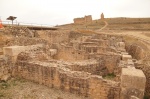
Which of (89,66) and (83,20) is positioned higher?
(83,20)

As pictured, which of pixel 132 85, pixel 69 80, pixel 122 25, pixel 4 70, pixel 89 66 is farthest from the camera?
pixel 122 25

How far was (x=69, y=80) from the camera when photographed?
7.01 m

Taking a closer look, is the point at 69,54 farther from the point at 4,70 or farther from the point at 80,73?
the point at 80,73

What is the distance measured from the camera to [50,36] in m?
22.6

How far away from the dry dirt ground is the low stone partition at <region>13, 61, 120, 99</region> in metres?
0.28

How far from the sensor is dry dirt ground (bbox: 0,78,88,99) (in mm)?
6685

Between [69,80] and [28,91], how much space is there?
6.60 ft

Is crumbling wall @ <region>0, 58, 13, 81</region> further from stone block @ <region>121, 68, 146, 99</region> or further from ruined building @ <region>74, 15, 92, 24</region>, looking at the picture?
ruined building @ <region>74, 15, 92, 24</region>

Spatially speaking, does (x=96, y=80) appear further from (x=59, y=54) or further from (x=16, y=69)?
(x=59, y=54)

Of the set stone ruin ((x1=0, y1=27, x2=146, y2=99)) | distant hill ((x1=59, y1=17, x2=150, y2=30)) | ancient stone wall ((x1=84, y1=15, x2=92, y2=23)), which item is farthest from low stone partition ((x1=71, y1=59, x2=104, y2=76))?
ancient stone wall ((x1=84, y1=15, x2=92, y2=23))

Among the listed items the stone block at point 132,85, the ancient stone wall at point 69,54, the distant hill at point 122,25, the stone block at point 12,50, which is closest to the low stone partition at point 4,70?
the stone block at point 12,50

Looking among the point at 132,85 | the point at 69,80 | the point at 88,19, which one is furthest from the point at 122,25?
the point at 132,85

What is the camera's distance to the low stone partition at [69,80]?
6.29 meters

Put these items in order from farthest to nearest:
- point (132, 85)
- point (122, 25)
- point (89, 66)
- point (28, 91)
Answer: point (122, 25), point (89, 66), point (28, 91), point (132, 85)
